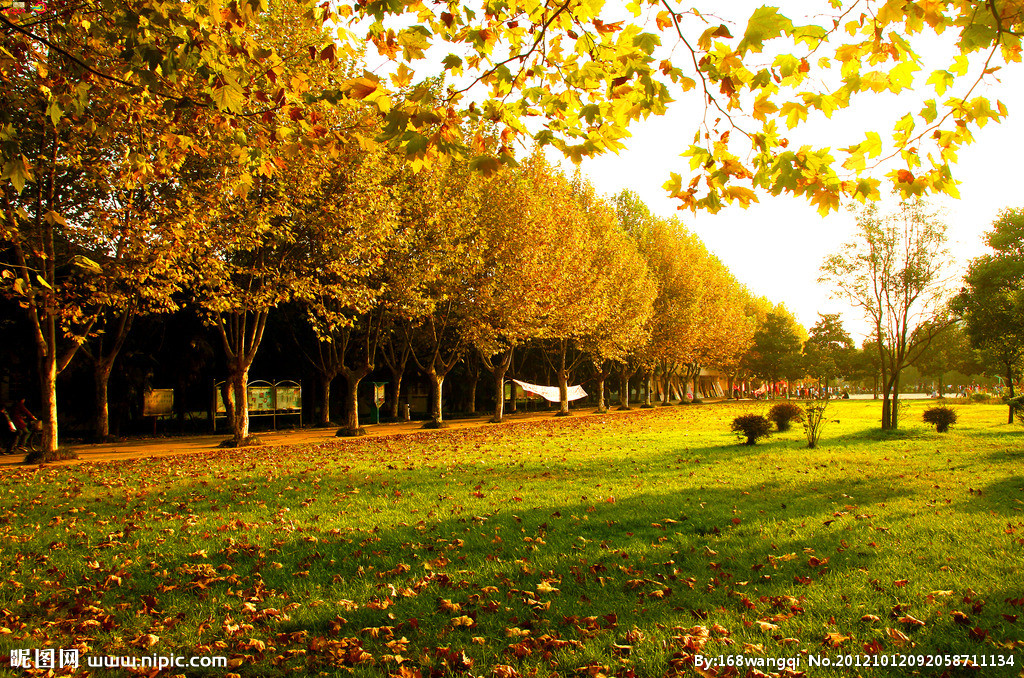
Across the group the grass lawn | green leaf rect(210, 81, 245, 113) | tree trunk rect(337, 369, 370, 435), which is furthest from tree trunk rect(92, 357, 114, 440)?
green leaf rect(210, 81, 245, 113)

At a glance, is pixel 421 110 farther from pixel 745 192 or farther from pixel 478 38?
pixel 745 192

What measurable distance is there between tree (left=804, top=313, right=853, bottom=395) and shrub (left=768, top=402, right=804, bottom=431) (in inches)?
2485

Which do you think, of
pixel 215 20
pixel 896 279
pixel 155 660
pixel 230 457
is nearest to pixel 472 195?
pixel 230 457

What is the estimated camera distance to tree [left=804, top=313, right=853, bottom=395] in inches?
3086

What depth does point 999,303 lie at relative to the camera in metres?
24.5

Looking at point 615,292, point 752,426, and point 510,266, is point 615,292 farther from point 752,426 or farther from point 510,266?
point 752,426

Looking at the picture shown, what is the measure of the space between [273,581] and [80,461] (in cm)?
1322

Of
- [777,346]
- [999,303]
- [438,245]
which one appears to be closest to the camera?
[438,245]

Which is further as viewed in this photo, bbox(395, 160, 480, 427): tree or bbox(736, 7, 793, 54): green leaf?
bbox(395, 160, 480, 427): tree

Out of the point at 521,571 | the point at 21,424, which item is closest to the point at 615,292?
the point at 21,424

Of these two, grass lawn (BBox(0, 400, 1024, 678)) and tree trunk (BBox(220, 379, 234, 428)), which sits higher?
tree trunk (BBox(220, 379, 234, 428))

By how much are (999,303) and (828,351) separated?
197 ft

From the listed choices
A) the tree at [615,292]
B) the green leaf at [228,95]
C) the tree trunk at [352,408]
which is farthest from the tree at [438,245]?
the green leaf at [228,95]

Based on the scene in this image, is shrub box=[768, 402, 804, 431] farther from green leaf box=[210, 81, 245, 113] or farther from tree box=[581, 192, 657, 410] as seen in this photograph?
green leaf box=[210, 81, 245, 113]
